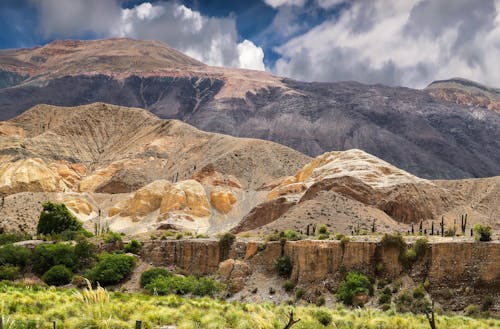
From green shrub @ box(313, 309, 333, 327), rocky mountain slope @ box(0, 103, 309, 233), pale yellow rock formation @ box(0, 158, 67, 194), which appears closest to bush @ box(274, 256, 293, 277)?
green shrub @ box(313, 309, 333, 327)

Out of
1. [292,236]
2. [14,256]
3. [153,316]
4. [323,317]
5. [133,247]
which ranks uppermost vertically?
[292,236]

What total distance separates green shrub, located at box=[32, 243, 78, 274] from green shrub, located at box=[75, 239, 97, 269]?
44 centimetres

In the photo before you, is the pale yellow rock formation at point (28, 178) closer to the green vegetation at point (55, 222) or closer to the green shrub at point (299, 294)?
the green vegetation at point (55, 222)

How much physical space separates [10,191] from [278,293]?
256 feet

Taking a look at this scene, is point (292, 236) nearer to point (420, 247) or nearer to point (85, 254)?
point (420, 247)

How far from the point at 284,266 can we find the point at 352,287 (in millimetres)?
6913

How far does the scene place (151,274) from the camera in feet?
147

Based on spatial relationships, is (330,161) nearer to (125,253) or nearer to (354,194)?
(354,194)

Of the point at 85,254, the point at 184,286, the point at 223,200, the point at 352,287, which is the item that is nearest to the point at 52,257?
the point at 85,254

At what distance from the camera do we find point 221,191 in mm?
103188

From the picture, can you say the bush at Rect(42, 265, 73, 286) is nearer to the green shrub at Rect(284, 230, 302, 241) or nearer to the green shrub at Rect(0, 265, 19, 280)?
the green shrub at Rect(0, 265, 19, 280)

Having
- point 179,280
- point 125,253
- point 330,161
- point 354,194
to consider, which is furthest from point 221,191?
point 179,280

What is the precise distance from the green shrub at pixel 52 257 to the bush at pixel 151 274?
22.1 ft

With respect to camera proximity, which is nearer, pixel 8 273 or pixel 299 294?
pixel 299 294
